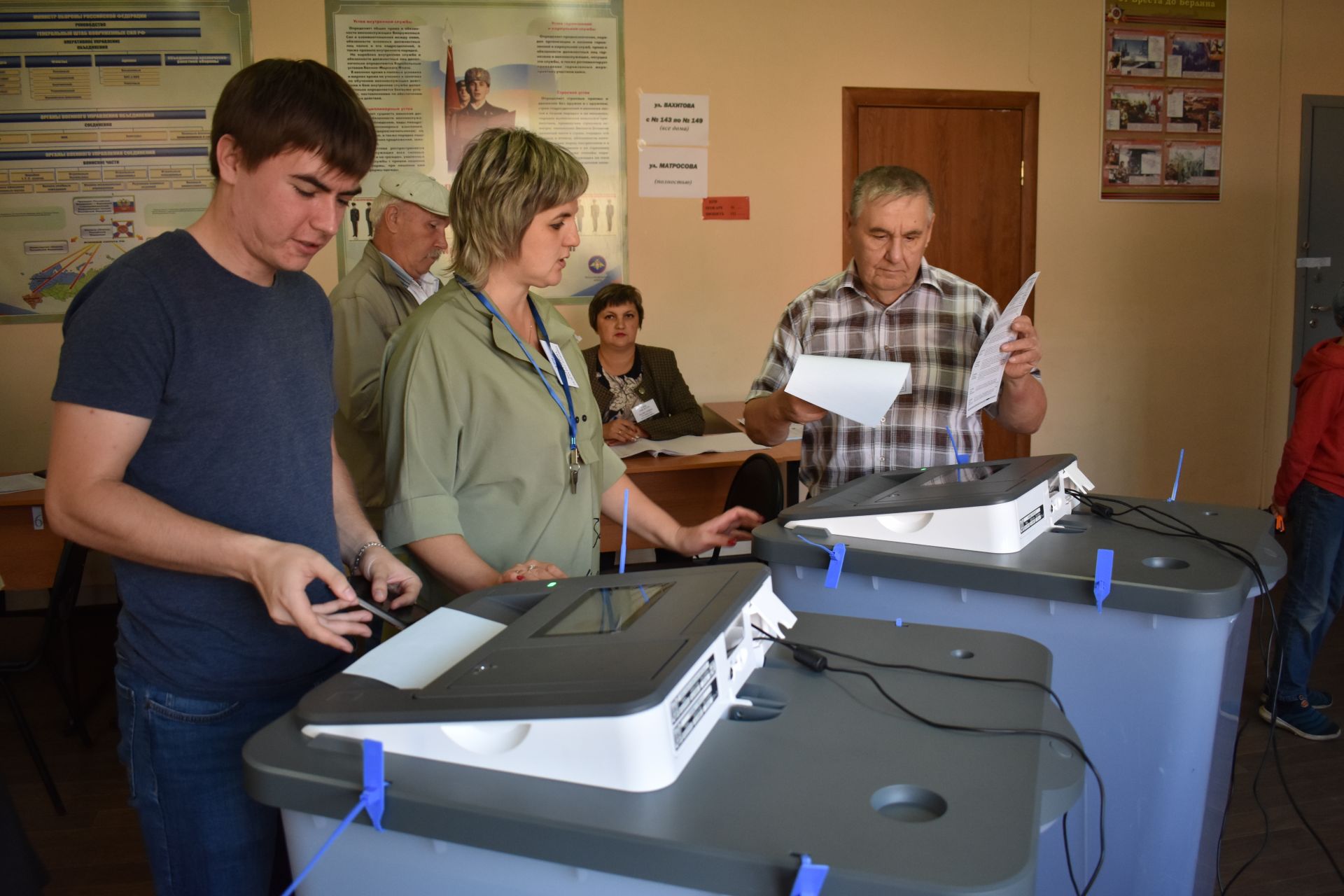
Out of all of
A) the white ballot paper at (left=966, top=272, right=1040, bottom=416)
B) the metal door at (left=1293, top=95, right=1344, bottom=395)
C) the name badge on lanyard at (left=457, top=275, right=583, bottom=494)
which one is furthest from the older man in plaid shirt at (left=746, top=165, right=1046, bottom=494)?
the metal door at (left=1293, top=95, right=1344, bottom=395)

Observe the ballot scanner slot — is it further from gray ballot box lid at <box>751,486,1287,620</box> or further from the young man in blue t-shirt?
gray ballot box lid at <box>751,486,1287,620</box>

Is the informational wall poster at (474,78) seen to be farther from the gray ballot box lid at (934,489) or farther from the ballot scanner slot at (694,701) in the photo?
the ballot scanner slot at (694,701)

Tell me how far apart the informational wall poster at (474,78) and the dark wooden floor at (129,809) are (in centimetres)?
211

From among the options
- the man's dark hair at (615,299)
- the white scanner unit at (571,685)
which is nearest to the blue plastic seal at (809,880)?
the white scanner unit at (571,685)

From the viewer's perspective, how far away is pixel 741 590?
3.18ft

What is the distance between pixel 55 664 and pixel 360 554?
83.4 inches

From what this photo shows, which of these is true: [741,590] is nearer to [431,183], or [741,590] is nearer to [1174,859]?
[1174,859]

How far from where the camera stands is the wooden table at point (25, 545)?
3070 mm

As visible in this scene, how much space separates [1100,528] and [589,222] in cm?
321

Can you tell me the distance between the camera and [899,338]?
86.9 inches

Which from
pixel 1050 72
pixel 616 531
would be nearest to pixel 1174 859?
pixel 616 531

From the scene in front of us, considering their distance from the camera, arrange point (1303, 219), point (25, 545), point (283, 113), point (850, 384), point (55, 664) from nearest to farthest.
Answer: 1. point (283, 113)
2. point (850, 384)
3. point (55, 664)
4. point (25, 545)
5. point (1303, 219)

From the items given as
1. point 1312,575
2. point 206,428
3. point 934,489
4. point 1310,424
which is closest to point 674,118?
point 1310,424

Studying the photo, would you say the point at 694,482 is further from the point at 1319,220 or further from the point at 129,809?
the point at 1319,220
